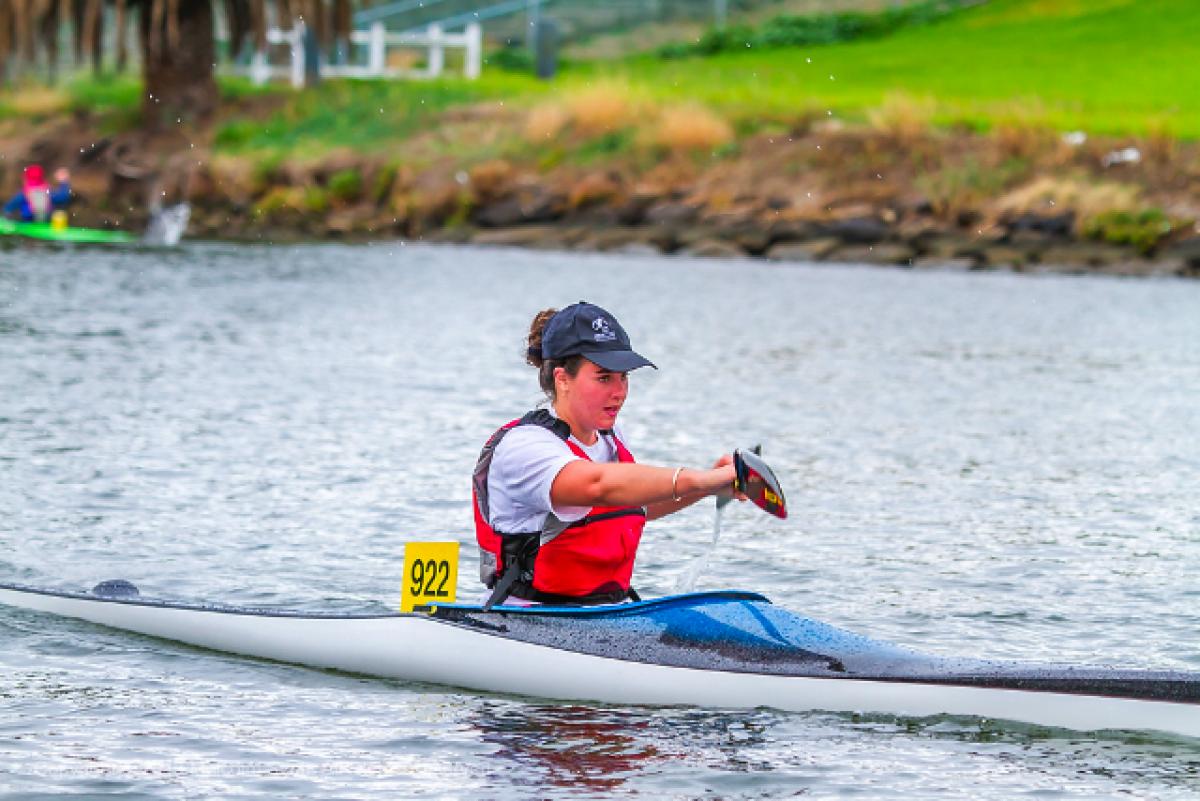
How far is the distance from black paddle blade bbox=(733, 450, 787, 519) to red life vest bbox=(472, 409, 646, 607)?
71 cm

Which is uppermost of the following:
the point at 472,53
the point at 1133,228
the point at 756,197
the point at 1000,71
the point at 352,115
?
the point at 472,53

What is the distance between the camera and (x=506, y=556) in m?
8.48

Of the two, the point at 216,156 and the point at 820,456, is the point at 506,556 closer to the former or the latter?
the point at 820,456

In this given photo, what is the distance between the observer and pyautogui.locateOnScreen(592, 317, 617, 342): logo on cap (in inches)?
314

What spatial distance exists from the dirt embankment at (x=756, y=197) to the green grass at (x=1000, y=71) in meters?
1.36

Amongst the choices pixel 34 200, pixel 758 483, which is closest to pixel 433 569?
pixel 758 483

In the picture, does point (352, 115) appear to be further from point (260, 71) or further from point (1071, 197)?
point (1071, 197)

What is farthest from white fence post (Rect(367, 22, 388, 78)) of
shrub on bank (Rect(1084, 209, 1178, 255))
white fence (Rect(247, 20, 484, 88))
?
shrub on bank (Rect(1084, 209, 1178, 255))

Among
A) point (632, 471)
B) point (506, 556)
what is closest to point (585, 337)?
point (632, 471)

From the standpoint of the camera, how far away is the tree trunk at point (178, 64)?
136ft

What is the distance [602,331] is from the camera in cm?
799

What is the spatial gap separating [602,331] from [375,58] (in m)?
40.3

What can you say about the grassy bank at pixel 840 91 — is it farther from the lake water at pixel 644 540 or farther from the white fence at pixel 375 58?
the lake water at pixel 644 540

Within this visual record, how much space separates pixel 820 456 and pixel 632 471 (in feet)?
28.9
